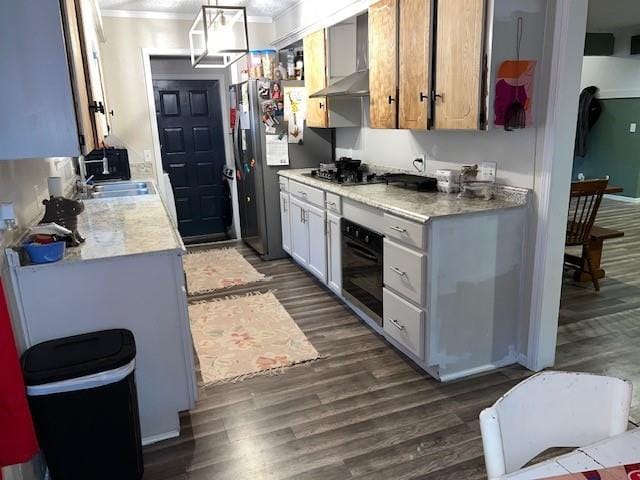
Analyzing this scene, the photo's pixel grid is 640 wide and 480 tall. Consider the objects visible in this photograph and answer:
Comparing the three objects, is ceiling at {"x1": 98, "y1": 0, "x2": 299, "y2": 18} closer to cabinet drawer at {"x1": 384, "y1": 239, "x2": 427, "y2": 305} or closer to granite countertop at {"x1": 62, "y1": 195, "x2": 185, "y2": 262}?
granite countertop at {"x1": 62, "y1": 195, "x2": 185, "y2": 262}

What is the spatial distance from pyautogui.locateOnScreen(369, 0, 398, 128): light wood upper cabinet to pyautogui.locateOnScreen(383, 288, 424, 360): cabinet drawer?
3.92 feet

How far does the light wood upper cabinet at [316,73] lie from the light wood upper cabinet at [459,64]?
5.24 ft

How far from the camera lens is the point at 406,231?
101 inches

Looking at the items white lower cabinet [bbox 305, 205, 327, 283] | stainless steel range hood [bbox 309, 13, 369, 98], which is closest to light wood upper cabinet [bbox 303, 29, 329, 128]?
stainless steel range hood [bbox 309, 13, 369, 98]

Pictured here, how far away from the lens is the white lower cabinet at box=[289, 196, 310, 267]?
167 inches

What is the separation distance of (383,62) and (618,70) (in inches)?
250

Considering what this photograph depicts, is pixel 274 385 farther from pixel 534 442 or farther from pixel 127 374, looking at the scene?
pixel 534 442

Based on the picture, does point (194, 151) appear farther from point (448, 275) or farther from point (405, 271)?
point (448, 275)

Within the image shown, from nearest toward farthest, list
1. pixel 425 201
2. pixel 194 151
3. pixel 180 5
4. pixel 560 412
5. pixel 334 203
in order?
1. pixel 560 412
2. pixel 425 201
3. pixel 334 203
4. pixel 180 5
5. pixel 194 151

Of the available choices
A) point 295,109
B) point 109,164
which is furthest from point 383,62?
point 109,164

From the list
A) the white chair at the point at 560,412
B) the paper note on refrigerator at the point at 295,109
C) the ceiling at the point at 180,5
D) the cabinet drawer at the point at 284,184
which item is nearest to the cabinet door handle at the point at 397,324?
the white chair at the point at 560,412

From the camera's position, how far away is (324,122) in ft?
14.1

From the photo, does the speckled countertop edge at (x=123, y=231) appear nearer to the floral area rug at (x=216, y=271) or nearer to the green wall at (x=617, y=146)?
the floral area rug at (x=216, y=271)

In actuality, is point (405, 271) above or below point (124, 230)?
below
